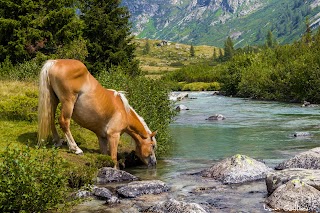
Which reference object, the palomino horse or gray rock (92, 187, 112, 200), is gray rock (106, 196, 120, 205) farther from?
the palomino horse

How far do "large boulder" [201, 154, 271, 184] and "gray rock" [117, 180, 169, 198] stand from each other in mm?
2258

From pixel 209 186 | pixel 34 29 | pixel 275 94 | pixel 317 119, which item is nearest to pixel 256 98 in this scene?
pixel 275 94

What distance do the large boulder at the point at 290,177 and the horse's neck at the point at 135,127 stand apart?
4784mm

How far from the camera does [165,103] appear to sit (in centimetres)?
2345

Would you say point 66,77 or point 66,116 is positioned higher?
point 66,77

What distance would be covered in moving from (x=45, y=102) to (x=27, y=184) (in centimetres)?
579

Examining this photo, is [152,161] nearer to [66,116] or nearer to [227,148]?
[66,116]

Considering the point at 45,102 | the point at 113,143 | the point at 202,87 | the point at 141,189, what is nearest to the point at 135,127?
the point at 113,143

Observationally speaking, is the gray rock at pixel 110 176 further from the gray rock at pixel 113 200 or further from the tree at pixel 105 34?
the tree at pixel 105 34

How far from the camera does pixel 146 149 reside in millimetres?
15117

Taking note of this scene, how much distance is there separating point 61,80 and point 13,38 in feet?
77.6

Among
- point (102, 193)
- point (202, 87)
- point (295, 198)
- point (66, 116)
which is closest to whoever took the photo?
point (295, 198)

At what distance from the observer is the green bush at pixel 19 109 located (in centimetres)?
1645

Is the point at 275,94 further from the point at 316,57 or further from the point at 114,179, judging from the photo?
the point at 114,179
